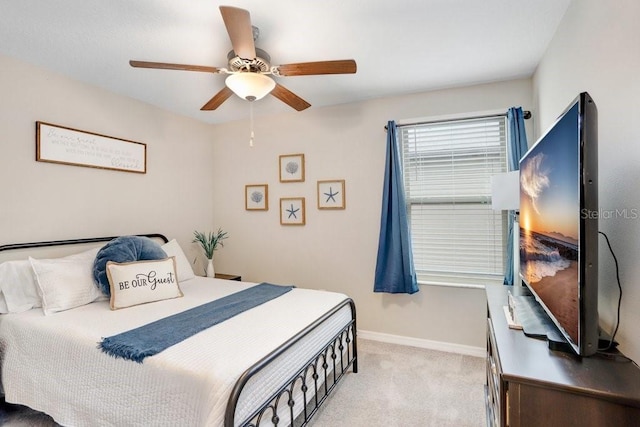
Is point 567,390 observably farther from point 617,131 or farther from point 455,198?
Answer: point 455,198

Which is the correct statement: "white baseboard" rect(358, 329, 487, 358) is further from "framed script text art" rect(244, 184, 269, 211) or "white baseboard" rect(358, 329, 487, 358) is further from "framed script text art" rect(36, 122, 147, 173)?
"framed script text art" rect(36, 122, 147, 173)

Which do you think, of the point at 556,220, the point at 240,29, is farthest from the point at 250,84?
the point at 556,220

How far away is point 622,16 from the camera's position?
3.83 ft

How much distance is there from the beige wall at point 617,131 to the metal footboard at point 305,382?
4.62ft

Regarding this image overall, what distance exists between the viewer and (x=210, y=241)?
374 centimetres

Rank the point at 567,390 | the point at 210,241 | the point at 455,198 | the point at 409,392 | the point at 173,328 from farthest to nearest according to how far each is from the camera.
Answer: the point at 210,241 < the point at 455,198 < the point at 409,392 < the point at 173,328 < the point at 567,390

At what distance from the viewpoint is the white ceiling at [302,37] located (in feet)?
5.78

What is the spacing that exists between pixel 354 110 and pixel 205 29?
5.65 feet

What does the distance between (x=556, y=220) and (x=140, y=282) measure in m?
2.54

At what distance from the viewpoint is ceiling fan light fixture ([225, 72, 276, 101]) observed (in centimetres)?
194

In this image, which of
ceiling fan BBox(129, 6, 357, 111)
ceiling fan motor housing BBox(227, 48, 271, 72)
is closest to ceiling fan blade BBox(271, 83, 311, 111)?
ceiling fan BBox(129, 6, 357, 111)

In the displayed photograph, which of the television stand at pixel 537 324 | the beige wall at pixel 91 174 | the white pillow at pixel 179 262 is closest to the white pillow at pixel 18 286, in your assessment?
the beige wall at pixel 91 174

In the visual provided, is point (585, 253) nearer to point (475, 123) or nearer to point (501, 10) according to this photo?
point (501, 10)

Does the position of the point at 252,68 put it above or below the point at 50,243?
above
